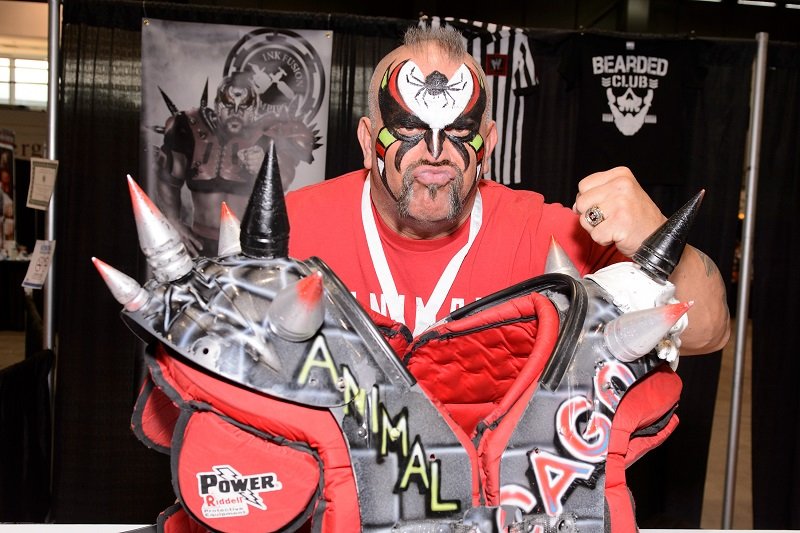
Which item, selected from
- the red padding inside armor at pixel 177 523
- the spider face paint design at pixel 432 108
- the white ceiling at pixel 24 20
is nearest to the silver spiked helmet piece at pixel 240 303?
the red padding inside armor at pixel 177 523

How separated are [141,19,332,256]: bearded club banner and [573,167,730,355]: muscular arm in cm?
217

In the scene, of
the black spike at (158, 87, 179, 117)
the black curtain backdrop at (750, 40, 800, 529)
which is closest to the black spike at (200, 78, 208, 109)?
the black spike at (158, 87, 179, 117)

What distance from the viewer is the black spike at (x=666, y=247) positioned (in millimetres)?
906

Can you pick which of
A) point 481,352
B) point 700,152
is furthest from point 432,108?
point 700,152

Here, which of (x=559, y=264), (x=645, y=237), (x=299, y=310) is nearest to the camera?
(x=299, y=310)

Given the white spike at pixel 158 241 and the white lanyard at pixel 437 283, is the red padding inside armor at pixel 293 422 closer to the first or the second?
the white spike at pixel 158 241

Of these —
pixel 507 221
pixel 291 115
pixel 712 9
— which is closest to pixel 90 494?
pixel 291 115

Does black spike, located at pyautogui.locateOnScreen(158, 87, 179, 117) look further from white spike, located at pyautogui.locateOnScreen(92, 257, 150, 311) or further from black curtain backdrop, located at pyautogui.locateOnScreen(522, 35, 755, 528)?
white spike, located at pyautogui.locateOnScreen(92, 257, 150, 311)

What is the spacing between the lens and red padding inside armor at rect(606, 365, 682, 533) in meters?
0.84

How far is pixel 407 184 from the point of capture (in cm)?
149

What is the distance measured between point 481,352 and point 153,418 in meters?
0.49

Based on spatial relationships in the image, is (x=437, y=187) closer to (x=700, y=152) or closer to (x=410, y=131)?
(x=410, y=131)

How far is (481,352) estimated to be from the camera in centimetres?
109

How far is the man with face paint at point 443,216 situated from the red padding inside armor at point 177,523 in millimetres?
→ 689
